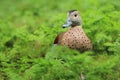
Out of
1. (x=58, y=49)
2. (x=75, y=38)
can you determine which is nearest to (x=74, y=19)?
(x=75, y=38)

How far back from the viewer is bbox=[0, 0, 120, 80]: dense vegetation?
624 cm

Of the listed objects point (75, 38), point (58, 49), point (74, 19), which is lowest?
point (58, 49)

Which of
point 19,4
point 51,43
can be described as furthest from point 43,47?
point 19,4

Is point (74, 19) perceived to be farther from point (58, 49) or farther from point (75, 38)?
point (58, 49)

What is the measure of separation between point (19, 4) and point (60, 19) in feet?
14.6

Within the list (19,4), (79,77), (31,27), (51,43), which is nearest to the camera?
(79,77)

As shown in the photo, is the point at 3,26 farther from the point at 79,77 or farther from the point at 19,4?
the point at 19,4

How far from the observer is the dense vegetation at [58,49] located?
6.24 meters

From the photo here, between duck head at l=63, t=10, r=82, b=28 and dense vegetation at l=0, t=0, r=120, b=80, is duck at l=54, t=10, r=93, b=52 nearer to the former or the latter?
duck head at l=63, t=10, r=82, b=28

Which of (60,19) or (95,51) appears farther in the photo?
(60,19)

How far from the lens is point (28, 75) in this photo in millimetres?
6496

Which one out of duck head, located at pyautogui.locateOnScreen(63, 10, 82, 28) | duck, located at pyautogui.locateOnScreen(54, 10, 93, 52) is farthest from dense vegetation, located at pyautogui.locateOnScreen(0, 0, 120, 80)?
duck head, located at pyautogui.locateOnScreen(63, 10, 82, 28)

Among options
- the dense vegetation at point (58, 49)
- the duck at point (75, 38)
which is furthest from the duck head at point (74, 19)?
the dense vegetation at point (58, 49)

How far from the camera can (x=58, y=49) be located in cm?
664
